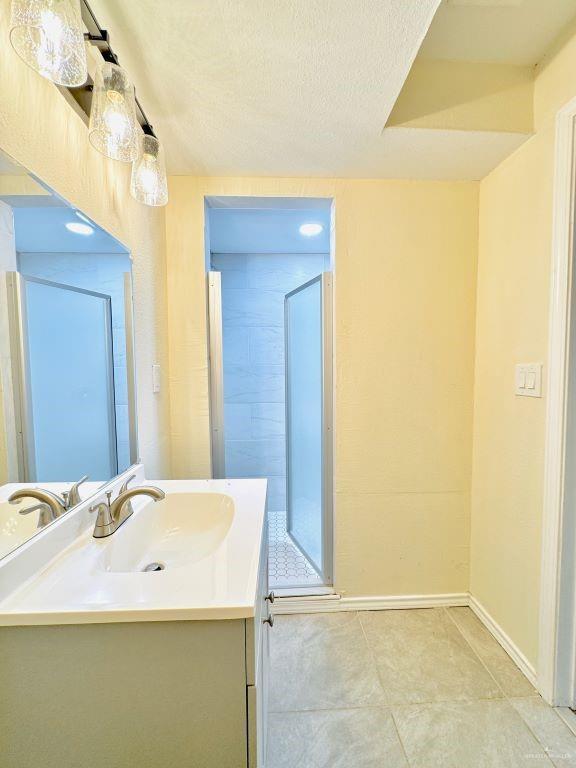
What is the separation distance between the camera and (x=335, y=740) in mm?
1020

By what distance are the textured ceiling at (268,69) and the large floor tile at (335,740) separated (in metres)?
2.08

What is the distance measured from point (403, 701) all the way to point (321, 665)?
1.03 feet

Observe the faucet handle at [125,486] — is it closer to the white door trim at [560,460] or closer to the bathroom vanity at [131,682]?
the bathroom vanity at [131,682]

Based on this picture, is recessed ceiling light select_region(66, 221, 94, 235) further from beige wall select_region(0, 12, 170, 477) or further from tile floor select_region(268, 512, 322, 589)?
tile floor select_region(268, 512, 322, 589)

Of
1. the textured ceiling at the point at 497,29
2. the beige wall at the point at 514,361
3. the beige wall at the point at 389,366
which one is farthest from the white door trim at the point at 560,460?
the beige wall at the point at 389,366

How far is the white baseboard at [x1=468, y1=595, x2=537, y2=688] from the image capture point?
4.03 ft

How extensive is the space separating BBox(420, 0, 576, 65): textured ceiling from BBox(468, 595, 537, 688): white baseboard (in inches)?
90.9

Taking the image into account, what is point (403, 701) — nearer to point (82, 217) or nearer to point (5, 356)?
point (5, 356)

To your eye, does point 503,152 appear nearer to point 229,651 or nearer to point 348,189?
point 348,189

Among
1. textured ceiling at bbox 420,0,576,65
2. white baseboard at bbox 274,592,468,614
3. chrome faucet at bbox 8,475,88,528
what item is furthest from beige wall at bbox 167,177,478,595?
chrome faucet at bbox 8,475,88,528

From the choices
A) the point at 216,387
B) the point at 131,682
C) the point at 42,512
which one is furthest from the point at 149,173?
the point at 131,682

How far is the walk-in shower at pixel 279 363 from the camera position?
5.19 ft

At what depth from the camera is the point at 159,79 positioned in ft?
3.18

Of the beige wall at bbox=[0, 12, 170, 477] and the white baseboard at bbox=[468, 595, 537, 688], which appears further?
the white baseboard at bbox=[468, 595, 537, 688]
